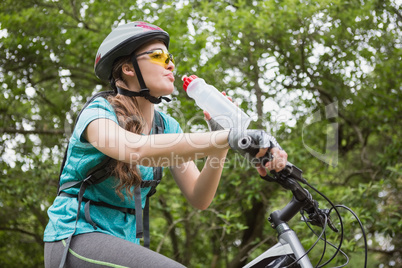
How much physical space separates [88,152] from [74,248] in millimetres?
414

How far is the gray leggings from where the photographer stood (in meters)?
1.75

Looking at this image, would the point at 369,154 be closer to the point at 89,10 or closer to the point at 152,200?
the point at 152,200

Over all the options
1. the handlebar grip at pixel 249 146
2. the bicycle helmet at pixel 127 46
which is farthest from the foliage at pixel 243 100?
the handlebar grip at pixel 249 146

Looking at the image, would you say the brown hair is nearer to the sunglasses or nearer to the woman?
the woman

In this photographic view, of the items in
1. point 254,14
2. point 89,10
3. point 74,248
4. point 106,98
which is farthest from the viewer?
point 89,10

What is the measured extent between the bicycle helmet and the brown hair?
0.05m

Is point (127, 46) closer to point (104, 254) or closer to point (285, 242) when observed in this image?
point (104, 254)

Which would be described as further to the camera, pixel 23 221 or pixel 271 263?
pixel 23 221

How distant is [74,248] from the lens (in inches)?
72.0

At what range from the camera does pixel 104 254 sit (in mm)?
1768

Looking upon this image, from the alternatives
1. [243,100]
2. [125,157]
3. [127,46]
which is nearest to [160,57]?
[127,46]

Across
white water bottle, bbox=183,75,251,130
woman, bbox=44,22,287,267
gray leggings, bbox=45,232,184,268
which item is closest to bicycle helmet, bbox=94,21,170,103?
woman, bbox=44,22,287,267

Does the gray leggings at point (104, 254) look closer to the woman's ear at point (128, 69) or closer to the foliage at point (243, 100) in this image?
the woman's ear at point (128, 69)

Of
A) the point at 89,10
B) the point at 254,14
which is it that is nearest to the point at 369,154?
the point at 254,14
